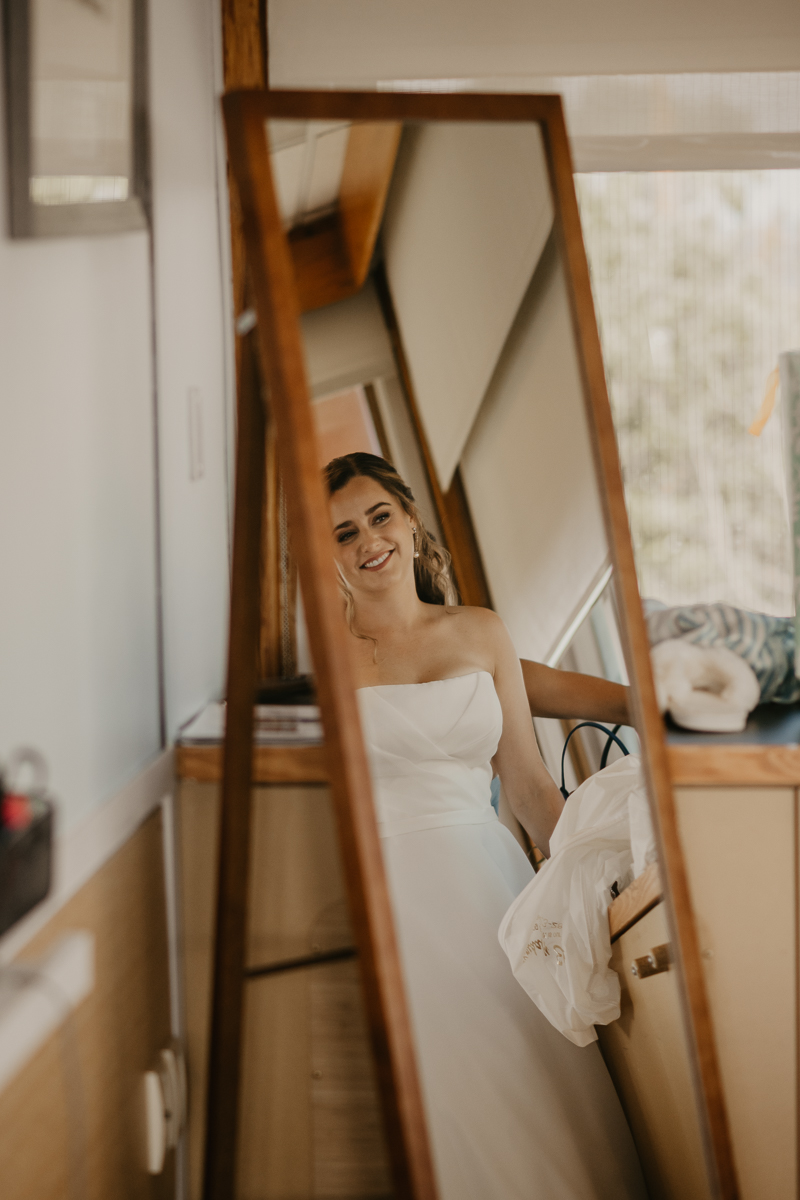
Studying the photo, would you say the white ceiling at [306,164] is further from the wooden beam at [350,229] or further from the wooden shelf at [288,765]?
the wooden shelf at [288,765]

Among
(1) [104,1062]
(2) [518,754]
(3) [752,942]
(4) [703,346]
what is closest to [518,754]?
(2) [518,754]

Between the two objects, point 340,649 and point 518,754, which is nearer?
point 340,649

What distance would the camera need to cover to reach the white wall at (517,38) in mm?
1467

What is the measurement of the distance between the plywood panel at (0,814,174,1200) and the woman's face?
0.50 meters

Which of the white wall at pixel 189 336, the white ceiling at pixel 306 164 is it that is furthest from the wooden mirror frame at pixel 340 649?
the white wall at pixel 189 336

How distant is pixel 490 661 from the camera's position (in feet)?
3.73

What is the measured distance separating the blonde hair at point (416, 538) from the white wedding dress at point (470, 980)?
0.41ft

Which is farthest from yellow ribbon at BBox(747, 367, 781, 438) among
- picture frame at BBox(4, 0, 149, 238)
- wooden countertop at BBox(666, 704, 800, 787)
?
picture frame at BBox(4, 0, 149, 238)

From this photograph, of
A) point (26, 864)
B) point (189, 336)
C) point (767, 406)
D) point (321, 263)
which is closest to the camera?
point (26, 864)

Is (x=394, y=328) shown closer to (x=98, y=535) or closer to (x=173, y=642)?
(x=98, y=535)

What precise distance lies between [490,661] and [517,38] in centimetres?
119

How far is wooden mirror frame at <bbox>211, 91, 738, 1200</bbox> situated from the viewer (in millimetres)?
868

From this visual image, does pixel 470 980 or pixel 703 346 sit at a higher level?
pixel 703 346

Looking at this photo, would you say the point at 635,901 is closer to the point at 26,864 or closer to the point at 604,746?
the point at 604,746
